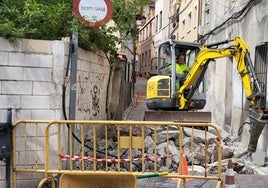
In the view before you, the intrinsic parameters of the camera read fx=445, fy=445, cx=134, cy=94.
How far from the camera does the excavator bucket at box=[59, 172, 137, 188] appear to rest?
5.51 m

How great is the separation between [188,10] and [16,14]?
1961 centimetres

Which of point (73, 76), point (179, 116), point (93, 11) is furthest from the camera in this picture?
point (179, 116)

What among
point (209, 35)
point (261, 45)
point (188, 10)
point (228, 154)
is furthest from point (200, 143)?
point (188, 10)

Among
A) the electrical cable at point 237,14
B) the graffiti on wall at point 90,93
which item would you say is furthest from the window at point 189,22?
the graffiti on wall at point 90,93

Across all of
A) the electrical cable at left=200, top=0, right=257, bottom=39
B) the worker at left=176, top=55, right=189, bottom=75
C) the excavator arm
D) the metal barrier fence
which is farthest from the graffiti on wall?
the electrical cable at left=200, top=0, right=257, bottom=39

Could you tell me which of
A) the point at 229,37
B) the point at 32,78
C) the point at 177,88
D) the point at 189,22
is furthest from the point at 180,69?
the point at 189,22

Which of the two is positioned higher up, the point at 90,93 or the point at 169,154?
the point at 90,93

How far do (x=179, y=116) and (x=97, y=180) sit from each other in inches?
330

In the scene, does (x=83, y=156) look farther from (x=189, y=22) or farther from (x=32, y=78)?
(x=189, y=22)

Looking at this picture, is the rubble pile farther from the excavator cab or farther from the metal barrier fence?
the excavator cab

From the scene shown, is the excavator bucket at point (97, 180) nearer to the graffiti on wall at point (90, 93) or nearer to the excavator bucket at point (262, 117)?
the graffiti on wall at point (90, 93)

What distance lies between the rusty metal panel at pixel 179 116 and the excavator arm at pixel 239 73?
0.32 m

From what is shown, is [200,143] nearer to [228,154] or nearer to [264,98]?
[228,154]

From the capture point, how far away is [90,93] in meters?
9.20
